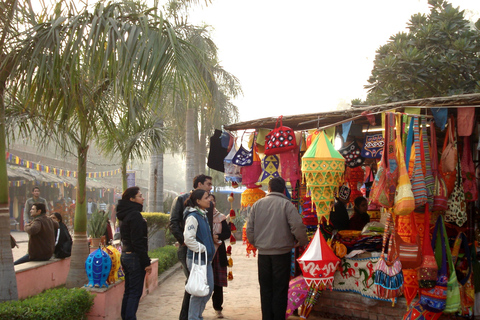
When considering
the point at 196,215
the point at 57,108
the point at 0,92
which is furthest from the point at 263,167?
the point at 0,92

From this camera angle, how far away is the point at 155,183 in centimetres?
1378

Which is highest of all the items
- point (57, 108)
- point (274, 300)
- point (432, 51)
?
point (432, 51)

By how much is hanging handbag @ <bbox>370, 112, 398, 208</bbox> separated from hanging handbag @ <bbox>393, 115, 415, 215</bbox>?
4cm

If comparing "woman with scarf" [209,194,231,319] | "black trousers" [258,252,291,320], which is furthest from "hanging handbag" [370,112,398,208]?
"woman with scarf" [209,194,231,319]

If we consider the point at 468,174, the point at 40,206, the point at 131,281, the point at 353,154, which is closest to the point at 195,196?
the point at 131,281

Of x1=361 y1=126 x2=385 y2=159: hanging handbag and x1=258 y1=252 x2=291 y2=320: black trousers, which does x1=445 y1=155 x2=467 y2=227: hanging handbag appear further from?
x1=258 y1=252 x2=291 y2=320: black trousers

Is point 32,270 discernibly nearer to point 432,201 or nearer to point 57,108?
point 57,108

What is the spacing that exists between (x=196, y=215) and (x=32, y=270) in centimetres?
388

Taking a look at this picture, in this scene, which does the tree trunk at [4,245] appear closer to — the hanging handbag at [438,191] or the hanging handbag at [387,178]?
the hanging handbag at [387,178]

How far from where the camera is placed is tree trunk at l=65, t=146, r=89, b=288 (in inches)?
284

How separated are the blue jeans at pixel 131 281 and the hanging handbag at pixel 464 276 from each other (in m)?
3.73

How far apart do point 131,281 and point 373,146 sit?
11.5 feet

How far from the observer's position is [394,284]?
480 cm

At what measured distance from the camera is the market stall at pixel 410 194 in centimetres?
480
